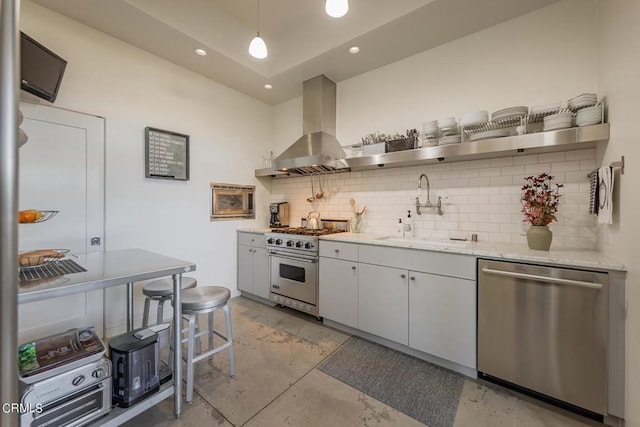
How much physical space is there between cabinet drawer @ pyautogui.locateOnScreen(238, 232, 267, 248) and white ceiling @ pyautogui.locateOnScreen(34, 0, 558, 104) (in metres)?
2.10

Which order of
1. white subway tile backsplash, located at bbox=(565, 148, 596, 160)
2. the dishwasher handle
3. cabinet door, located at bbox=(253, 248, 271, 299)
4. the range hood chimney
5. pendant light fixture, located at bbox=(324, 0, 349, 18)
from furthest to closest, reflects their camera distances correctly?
1. cabinet door, located at bbox=(253, 248, 271, 299)
2. the range hood chimney
3. white subway tile backsplash, located at bbox=(565, 148, 596, 160)
4. pendant light fixture, located at bbox=(324, 0, 349, 18)
5. the dishwasher handle

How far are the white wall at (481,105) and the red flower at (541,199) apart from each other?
11 cm

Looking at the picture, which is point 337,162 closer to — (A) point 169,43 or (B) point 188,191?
(B) point 188,191

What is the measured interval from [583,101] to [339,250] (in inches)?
90.7

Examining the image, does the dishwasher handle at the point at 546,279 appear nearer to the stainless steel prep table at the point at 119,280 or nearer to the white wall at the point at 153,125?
the stainless steel prep table at the point at 119,280

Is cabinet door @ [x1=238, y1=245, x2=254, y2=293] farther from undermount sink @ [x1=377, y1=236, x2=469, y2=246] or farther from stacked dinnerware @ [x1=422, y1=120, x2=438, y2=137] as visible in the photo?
stacked dinnerware @ [x1=422, y1=120, x2=438, y2=137]

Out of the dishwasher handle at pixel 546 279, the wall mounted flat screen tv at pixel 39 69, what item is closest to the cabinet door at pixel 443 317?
the dishwasher handle at pixel 546 279

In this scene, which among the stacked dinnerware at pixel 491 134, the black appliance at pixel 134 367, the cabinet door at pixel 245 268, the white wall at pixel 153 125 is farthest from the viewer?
the cabinet door at pixel 245 268

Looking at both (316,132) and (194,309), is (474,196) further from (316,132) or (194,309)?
(194,309)

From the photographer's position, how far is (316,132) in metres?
3.46

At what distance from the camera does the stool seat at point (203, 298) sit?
178 cm

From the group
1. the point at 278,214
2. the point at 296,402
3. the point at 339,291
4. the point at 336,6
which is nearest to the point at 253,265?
the point at 278,214

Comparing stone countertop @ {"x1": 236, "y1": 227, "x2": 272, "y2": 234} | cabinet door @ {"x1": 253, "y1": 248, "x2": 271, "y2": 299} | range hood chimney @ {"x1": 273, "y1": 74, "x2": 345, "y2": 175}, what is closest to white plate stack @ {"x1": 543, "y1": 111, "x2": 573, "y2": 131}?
range hood chimney @ {"x1": 273, "y1": 74, "x2": 345, "y2": 175}

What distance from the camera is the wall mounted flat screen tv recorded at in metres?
1.88
